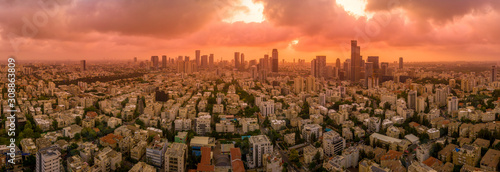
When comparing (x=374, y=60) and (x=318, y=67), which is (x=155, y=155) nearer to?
(x=318, y=67)

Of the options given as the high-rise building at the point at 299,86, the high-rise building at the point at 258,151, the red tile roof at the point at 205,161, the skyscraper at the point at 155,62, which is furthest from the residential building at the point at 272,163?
the skyscraper at the point at 155,62

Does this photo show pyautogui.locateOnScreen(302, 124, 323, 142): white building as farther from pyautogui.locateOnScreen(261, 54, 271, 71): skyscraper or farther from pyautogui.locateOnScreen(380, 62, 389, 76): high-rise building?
pyautogui.locateOnScreen(261, 54, 271, 71): skyscraper

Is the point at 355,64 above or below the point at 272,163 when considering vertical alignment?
above

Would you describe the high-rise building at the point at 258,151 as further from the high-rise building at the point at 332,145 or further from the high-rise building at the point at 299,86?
the high-rise building at the point at 299,86

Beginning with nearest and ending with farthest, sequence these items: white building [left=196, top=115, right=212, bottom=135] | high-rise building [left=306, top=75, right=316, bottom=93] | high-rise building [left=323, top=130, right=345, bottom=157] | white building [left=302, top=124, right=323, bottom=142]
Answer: high-rise building [left=323, top=130, right=345, bottom=157] → white building [left=302, top=124, right=323, bottom=142] → white building [left=196, top=115, right=212, bottom=135] → high-rise building [left=306, top=75, right=316, bottom=93]

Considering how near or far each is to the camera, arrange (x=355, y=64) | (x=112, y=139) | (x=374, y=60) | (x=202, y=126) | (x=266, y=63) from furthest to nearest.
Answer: (x=266, y=63) < (x=374, y=60) < (x=355, y=64) < (x=202, y=126) < (x=112, y=139)

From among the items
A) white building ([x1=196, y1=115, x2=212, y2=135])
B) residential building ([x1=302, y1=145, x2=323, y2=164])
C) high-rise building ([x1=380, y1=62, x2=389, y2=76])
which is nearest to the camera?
residential building ([x1=302, y1=145, x2=323, y2=164])

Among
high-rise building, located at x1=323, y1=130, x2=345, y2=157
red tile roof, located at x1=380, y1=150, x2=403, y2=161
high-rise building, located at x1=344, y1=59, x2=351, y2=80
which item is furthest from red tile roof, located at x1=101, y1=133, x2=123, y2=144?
high-rise building, located at x1=344, y1=59, x2=351, y2=80

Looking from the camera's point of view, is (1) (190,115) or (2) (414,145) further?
(1) (190,115)

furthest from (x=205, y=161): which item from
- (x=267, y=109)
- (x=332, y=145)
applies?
(x=267, y=109)

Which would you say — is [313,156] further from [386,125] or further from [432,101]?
[432,101]

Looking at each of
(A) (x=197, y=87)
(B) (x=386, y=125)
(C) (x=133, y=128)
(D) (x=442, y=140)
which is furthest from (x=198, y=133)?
(A) (x=197, y=87)
